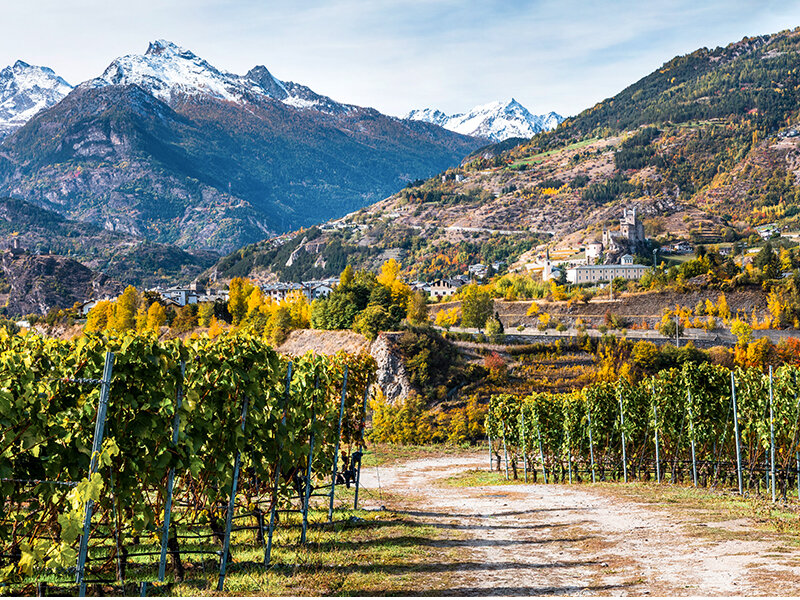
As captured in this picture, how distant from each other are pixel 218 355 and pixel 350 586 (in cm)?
370

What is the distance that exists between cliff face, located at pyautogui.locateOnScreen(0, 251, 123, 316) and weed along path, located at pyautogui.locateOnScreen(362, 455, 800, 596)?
173604 millimetres

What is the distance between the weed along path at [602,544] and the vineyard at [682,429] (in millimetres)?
2364

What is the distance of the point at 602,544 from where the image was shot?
12250 millimetres

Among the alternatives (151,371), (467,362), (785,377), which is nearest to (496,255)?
(467,362)

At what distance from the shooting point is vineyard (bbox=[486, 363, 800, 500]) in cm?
1850

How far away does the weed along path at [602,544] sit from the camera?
30.0 feet

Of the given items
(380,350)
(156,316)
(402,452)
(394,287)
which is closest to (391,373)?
(380,350)

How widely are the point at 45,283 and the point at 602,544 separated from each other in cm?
19684

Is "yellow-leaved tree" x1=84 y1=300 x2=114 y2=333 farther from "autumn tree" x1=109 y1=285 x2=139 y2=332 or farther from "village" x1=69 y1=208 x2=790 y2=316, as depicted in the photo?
"village" x1=69 y1=208 x2=790 y2=316

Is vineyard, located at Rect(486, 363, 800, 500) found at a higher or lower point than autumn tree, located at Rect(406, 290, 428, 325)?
lower

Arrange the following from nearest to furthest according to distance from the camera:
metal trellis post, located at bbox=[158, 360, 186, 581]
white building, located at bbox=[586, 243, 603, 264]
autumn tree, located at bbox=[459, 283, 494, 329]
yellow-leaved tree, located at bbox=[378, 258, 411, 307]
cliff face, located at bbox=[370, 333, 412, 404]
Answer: metal trellis post, located at bbox=[158, 360, 186, 581] → cliff face, located at bbox=[370, 333, 412, 404] → yellow-leaved tree, located at bbox=[378, 258, 411, 307] → autumn tree, located at bbox=[459, 283, 494, 329] → white building, located at bbox=[586, 243, 603, 264]

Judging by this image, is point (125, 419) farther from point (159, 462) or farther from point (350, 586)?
point (350, 586)

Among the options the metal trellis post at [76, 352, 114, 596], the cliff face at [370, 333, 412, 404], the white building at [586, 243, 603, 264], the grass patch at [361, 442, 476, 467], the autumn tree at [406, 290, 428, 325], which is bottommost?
the grass patch at [361, 442, 476, 467]

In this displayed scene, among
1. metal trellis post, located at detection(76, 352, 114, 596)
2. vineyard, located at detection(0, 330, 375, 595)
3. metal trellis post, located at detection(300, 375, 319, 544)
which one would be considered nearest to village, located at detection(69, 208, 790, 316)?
metal trellis post, located at detection(300, 375, 319, 544)
